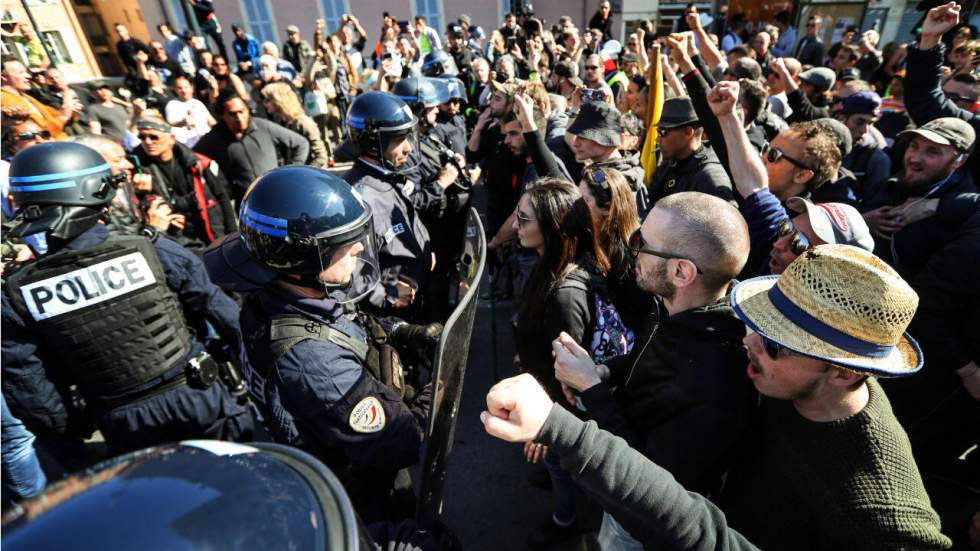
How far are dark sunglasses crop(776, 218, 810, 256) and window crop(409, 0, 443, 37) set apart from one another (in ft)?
63.8

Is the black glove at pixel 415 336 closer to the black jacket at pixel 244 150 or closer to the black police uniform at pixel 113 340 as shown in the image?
the black police uniform at pixel 113 340

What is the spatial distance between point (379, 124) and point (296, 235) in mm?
1581

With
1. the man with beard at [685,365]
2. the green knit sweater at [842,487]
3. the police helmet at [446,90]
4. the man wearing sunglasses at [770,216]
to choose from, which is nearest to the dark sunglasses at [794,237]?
the man wearing sunglasses at [770,216]

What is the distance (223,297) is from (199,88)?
27.1ft

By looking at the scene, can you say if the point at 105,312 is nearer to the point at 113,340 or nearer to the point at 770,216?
the point at 113,340

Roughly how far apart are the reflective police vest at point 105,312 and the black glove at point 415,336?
1144 millimetres

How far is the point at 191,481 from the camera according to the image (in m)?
0.65

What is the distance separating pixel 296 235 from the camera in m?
1.59

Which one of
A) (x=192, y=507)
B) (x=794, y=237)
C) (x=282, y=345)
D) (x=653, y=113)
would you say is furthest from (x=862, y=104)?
(x=192, y=507)

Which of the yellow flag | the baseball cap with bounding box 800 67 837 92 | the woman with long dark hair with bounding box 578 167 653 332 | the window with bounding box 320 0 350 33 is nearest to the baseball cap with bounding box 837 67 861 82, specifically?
the baseball cap with bounding box 800 67 837 92

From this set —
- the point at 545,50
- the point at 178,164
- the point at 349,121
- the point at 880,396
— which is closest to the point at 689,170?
the point at 880,396

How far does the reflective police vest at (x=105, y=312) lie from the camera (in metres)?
1.94

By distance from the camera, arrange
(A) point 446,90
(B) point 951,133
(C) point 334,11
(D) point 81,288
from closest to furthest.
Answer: (D) point 81,288 → (B) point 951,133 → (A) point 446,90 → (C) point 334,11

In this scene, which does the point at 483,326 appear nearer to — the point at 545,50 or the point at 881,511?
the point at 881,511
